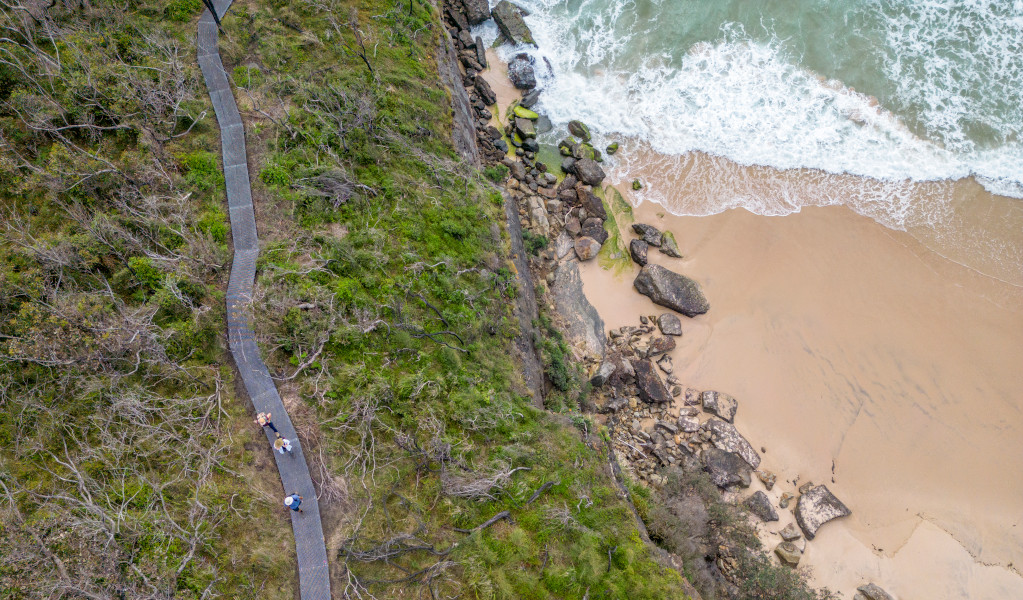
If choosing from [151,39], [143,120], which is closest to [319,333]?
[143,120]

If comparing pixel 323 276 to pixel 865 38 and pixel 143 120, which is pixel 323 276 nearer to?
pixel 143 120

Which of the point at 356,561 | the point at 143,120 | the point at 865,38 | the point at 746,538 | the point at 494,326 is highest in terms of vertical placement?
the point at 865,38

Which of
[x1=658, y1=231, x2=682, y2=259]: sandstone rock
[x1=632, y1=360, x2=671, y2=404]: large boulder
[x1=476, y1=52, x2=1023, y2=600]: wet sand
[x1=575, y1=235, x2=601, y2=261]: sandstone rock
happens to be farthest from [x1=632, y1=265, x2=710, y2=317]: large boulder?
[x1=632, y1=360, x2=671, y2=404]: large boulder

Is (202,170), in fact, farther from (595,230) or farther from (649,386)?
(649,386)

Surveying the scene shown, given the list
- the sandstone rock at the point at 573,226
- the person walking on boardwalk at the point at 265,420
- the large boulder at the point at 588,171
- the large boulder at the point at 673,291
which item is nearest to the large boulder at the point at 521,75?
the large boulder at the point at 588,171

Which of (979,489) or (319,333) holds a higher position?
(319,333)

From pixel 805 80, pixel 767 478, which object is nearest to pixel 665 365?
pixel 767 478

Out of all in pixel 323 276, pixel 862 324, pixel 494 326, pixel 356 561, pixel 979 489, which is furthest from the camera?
pixel 862 324
